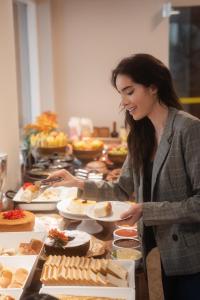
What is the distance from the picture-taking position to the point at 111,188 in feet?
6.17

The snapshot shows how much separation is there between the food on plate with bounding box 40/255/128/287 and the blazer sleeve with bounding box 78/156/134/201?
0.37 meters

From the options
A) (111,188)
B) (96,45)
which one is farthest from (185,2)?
(111,188)

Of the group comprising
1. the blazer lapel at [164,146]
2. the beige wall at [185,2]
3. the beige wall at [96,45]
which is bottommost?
the blazer lapel at [164,146]

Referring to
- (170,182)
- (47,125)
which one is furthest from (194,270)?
(47,125)

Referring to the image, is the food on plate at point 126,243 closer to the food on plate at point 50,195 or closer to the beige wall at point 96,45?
the food on plate at point 50,195

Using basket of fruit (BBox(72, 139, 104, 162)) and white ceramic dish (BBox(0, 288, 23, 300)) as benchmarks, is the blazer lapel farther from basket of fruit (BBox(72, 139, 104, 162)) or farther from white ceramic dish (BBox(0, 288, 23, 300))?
basket of fruit (BBox(72, 139, 104, 162))

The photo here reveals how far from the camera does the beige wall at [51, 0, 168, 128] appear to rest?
4.28 meters

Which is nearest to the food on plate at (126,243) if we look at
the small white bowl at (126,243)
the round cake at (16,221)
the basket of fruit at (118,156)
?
the small white bowl at (126,243)

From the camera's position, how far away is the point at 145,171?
66.4 inches

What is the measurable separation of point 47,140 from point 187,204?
1.88 m

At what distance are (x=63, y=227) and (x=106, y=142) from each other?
2.19m

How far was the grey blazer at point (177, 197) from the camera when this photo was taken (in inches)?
56.9

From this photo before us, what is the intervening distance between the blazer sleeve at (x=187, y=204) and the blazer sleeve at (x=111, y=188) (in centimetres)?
39

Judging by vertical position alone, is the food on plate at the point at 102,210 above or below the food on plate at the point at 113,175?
above
